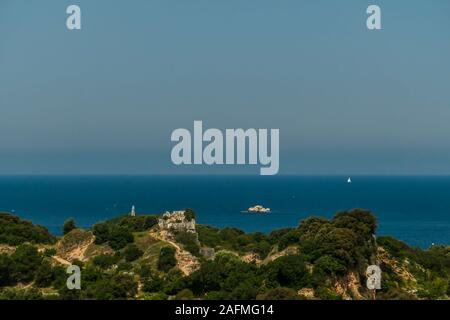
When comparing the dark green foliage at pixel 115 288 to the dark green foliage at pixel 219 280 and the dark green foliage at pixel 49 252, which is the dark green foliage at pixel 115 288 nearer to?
the dark green foliage at pixel 219 280

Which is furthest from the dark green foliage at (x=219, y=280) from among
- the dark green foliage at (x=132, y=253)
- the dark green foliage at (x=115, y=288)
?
the dark green foliage at (x=132, y=253)

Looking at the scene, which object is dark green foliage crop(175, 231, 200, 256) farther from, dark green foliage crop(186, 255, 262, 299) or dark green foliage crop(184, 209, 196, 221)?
dark green foliage crop(186, 255, 262, 299)

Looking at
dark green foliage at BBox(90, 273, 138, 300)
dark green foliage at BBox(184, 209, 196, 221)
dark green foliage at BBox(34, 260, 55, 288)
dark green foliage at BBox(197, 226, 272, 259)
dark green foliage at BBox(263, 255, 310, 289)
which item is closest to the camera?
dark green foliage at BBox(90, 273, 138, 300)

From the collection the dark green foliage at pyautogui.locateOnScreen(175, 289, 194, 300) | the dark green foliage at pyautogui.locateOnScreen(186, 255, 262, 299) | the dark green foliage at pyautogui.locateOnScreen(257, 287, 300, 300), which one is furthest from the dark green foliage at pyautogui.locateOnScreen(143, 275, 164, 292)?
the dark green foliage at pyautogui.locateOnScreen(257, 287, 300, 300)
